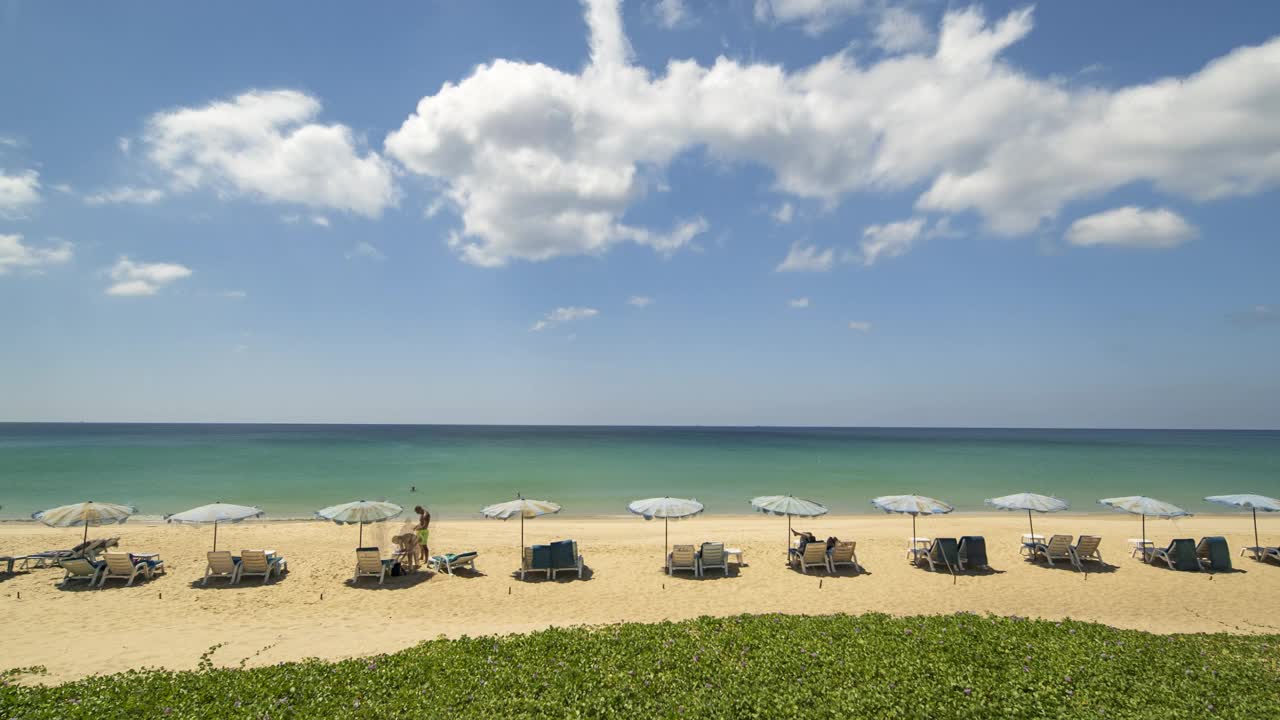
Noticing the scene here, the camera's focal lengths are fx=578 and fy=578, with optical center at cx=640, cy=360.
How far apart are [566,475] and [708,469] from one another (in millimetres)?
12948

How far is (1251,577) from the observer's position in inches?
522

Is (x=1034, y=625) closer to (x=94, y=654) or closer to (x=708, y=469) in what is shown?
(x=94, y=654)

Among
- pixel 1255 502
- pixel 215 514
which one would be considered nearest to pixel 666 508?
pixel 215 514

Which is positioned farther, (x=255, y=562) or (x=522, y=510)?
(x=522, y=510)

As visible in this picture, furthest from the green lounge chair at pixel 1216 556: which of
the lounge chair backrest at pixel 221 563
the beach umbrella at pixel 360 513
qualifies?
the lounge chair backrest at pixel 221 563

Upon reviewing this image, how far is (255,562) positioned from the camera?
41.3ft

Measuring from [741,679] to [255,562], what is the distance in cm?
1137

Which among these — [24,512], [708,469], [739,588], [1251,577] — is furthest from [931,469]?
[24,512]

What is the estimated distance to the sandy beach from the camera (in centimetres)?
901

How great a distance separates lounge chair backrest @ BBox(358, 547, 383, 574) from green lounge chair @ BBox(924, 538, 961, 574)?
12561mm

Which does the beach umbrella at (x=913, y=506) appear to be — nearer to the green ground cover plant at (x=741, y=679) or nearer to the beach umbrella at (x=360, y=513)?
the green ground cover plant at (x=741, y=679)

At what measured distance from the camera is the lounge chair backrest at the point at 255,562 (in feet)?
41.2

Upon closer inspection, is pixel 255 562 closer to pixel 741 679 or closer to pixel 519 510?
pixel 519 510

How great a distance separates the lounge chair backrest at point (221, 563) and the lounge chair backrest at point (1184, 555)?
21557 millimetres
